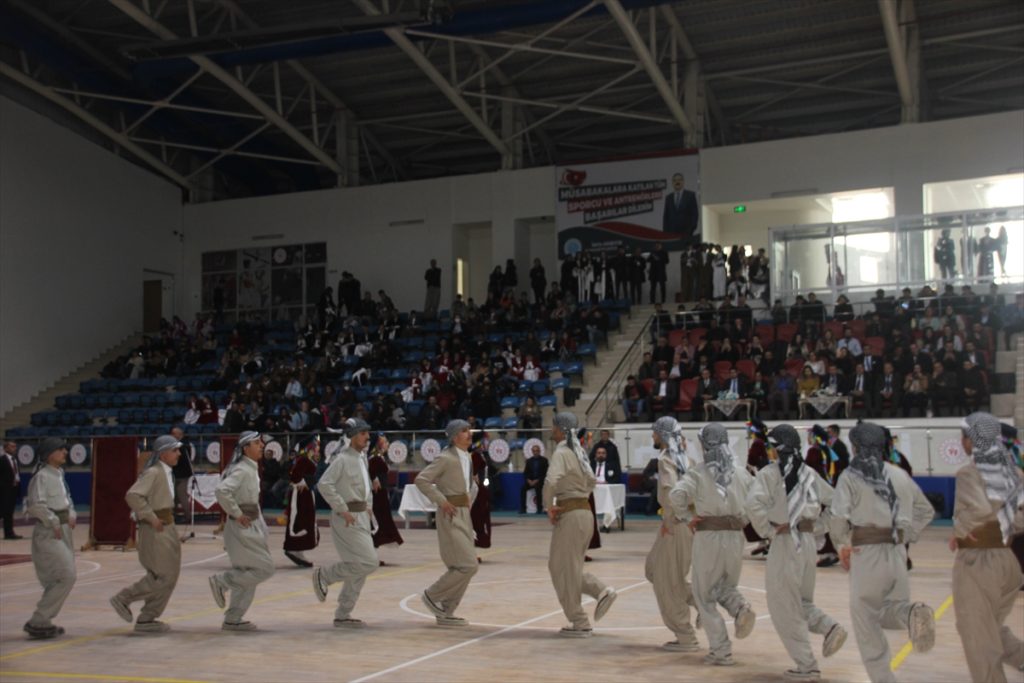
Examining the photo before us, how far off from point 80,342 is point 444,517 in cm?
2900

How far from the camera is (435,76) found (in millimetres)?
30250

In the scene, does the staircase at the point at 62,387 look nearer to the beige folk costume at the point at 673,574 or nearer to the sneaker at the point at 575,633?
the sneaker at the point at 575,633

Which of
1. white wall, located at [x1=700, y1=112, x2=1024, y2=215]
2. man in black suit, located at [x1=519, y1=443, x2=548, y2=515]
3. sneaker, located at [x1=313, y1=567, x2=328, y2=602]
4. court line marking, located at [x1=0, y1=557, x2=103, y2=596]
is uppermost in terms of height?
white wall, located at [x1=700, y1=112, x2=1024, y2=215]

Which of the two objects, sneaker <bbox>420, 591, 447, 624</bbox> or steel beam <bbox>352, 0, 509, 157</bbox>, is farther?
steel beam <bbox>352, 0, 509, 157</bbox>

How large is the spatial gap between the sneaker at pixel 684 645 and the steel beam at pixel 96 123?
27.6 metres

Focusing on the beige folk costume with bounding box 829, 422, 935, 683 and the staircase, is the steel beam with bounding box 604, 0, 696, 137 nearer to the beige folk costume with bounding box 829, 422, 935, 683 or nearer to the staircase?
the staircase

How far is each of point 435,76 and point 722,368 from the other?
1134 cm

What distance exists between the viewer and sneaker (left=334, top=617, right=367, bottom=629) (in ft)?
33.6

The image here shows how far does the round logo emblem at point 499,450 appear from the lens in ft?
75.9

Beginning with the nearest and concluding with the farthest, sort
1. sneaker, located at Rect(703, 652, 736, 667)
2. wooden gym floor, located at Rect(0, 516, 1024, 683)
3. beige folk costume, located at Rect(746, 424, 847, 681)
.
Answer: beige folk costume, located at Rect(746, 424, 847, 681), wooden gym floor, located at Rect(0, 516, 1024, 683), sneaker, located at Rect(703, 652, 736, 667)

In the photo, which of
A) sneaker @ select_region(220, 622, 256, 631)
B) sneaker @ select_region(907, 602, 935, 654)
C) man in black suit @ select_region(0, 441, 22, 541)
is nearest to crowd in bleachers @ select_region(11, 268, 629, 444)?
man in black suit @ select_region(0, 441, 22, 541)

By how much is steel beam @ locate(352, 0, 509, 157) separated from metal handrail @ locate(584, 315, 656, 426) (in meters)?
7.95

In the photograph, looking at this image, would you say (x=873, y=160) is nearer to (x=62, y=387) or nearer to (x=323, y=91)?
(x=323, y=91)

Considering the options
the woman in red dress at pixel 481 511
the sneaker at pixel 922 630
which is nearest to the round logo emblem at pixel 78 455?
the woman in red dress at pixel 481 511
